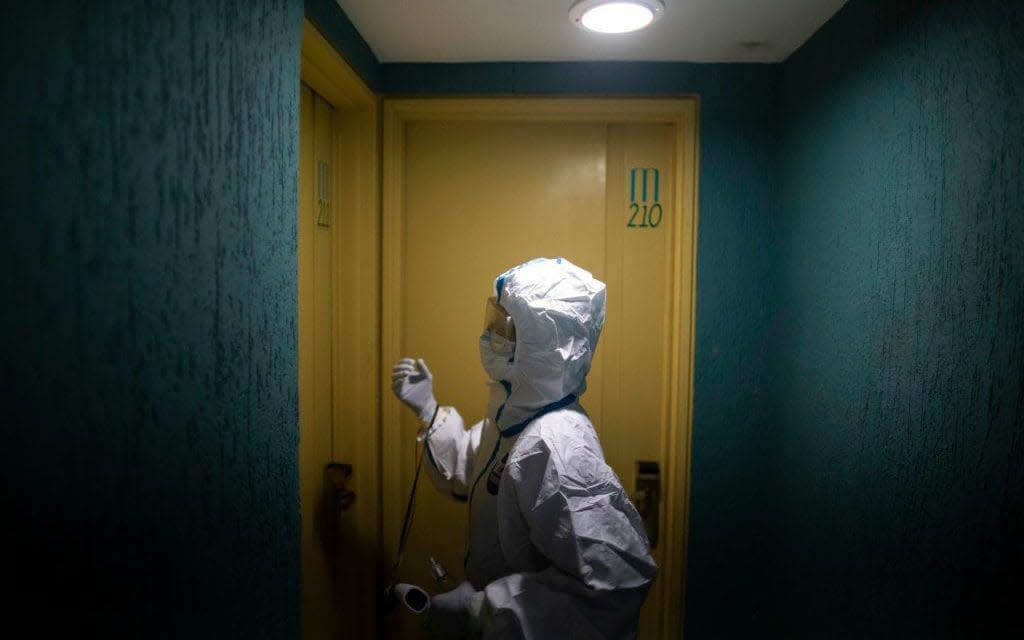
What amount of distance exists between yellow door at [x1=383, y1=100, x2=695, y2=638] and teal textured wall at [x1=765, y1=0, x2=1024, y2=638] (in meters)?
0.39

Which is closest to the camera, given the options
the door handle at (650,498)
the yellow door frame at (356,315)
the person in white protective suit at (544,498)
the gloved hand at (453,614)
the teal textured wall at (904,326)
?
the teal textured wall at (904,326)

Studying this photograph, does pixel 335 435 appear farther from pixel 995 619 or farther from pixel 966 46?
pixel 966 46

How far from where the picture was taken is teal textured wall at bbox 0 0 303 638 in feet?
1.70

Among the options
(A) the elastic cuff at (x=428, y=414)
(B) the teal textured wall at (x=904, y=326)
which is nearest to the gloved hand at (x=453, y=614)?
(A) the elastic cuff at (x=428, y=414)

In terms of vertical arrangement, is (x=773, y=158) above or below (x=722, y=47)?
below

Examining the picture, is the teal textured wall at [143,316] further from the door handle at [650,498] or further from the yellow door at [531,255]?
the door handle at [650,498]

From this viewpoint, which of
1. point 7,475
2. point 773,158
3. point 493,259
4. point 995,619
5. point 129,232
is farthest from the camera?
point 493,259

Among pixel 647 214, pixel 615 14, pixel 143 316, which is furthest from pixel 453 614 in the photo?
pixel 615 14

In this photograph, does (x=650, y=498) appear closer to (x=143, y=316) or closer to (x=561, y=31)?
(x=561, y=31)

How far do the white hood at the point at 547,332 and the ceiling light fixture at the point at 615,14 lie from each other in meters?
0.66

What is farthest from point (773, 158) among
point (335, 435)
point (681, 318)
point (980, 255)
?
point (335, 435)

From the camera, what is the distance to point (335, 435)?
1.83 meters

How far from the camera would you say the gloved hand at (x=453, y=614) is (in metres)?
1.31

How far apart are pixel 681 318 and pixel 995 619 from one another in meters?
1.09
